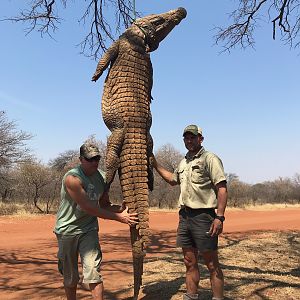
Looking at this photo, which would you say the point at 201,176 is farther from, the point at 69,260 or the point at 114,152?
the point at 69,260

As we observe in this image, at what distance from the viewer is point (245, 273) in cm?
600

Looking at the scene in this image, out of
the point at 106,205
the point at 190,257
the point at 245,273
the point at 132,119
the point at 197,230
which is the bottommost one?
the point at 245,273

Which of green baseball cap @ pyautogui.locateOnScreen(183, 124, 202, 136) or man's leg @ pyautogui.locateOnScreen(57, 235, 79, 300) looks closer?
man's leg @ pyautogui.locateOnScreen(57, 235, 79, 300)

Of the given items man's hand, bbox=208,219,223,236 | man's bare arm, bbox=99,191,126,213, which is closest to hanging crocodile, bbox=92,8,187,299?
man's bare arm, bbox=99,191,126,213

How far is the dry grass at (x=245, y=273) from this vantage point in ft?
15.8

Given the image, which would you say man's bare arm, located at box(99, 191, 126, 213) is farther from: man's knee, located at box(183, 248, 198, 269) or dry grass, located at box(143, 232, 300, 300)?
dry grass, located at box(143, 232, 300, 300)

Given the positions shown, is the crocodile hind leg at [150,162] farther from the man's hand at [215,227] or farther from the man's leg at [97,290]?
the man's leg at [97,290]

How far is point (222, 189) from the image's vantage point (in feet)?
13.7

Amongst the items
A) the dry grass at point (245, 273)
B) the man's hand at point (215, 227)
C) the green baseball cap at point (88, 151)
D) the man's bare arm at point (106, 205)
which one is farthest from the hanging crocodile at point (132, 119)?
the dry grass at point (245, 273)

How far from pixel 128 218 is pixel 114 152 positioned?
0.67m

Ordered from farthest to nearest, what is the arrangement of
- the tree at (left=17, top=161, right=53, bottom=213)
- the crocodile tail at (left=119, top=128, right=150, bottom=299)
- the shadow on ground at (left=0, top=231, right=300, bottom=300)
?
the tree at (left=17, top=161, right=53, bottom=213), the shadow on ground at (left=0, top=231, right=300, bottom=300), the crocodile tail at (left=119, top=128, right=150, bottom=299)

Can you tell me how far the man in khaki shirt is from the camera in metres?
4.19

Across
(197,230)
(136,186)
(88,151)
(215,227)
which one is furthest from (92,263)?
(215,227)

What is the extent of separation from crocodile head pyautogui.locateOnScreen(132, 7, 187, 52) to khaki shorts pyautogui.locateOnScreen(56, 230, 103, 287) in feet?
7.01
